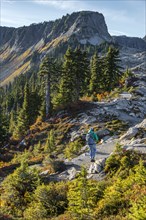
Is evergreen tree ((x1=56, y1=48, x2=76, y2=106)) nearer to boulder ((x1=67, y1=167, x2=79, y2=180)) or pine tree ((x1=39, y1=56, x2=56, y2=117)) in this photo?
pine tree ((x1=39, y1=56, x2=56, y2=117))

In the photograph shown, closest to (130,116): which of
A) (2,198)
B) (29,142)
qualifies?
(29,142)

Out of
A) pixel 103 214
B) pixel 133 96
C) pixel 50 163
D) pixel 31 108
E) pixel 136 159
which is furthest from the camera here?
pixel 31 108

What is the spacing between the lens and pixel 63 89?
60.8 meters

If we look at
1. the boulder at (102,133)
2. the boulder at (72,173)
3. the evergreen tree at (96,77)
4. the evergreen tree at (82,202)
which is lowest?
the boulder at (102,133)

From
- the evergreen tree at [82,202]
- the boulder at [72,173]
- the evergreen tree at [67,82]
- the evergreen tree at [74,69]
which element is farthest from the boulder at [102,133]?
the evergreen tree at [82,202]

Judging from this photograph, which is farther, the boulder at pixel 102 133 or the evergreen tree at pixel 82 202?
the boulder at pixel 102 133

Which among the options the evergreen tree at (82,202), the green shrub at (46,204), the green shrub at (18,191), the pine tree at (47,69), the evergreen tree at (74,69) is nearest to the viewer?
the evergreen tree at (82,202)

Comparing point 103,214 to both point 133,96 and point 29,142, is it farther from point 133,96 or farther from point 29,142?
point 133,96

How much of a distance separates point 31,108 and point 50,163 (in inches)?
1848

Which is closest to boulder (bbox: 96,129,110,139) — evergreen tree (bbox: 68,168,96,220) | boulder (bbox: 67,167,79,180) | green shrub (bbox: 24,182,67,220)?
boulder (bbox: 67,167,79,180)

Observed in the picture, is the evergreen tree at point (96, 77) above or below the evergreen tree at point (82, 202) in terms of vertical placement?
above

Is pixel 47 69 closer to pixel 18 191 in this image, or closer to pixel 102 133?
pixel 102 133

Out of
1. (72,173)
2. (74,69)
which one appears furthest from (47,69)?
(72,173)

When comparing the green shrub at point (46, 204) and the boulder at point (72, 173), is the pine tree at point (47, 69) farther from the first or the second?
the green shrub at point (46, 204)
